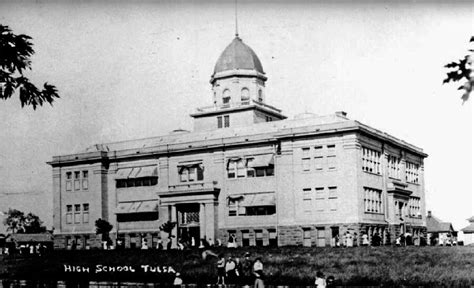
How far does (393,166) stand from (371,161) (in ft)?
14.9

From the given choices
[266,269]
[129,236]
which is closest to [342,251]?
[266,269]

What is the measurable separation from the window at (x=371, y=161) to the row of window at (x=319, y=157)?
8.10 ft

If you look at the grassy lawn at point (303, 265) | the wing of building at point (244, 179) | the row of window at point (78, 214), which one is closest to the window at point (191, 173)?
the wing of building at point (244, 179)

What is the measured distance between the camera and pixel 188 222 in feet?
181

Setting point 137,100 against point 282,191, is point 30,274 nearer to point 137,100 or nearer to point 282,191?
point 137,100

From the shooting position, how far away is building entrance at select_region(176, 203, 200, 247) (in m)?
54.7

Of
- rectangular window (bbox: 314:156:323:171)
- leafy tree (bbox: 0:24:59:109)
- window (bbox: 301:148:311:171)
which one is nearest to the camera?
leafy tree (bbox: 0:24:59:109)

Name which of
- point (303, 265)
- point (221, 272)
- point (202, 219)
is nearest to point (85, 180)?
point (202, 219)

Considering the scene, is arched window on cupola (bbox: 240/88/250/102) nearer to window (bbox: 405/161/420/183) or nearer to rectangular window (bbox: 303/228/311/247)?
rectangular window (bbox: 303/228/311/247)

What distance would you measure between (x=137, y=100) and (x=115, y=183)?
2126cm

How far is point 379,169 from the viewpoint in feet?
172

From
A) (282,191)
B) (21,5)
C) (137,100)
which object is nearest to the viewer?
(21,5)

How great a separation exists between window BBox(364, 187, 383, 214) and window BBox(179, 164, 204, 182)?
1390 cm

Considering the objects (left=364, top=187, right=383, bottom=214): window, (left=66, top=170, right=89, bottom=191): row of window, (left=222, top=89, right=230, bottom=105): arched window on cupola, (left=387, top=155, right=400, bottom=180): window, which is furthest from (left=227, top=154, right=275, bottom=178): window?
(left=66, top=170, right=89, bottom=191): row of window
